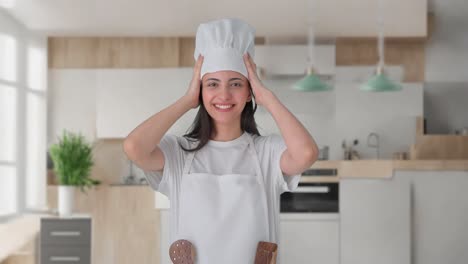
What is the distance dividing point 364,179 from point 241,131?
3.33 meters

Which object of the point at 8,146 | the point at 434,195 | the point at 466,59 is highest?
the point at 466,59

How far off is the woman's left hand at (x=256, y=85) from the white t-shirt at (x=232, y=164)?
0.47 feet

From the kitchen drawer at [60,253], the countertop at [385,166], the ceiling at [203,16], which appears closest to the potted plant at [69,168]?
the kitchen drawer at [60,253]

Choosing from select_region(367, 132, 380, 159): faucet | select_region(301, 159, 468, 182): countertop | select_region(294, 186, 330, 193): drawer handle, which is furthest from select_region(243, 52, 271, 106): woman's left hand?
select_region(367, 132, 380, 159): faucet

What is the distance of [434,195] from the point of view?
4977 mm

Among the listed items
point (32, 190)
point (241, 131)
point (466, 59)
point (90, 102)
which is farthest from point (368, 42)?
point (241, 131)

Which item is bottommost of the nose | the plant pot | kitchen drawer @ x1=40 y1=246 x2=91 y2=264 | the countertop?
kitchen drawer @ x1=40 y1=246 x2=91 y2=264

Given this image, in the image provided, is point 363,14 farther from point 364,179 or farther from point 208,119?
point 208,119

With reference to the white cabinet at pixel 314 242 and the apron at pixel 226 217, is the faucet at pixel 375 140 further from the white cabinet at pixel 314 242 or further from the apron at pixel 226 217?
the apron at pixel 226 217

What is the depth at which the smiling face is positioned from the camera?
68.4 inches

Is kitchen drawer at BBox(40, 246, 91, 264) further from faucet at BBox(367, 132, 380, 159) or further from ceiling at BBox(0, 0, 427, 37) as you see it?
faucet at BBox(367, 132, 380, 159)

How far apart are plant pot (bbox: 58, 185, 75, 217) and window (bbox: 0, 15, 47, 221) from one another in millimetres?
410

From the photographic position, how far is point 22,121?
6.19m

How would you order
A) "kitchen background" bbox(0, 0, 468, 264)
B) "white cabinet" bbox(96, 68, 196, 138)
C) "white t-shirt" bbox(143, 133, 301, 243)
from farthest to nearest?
"white cabinet" bbox(96, 68, 196, 138)
"kitchen background" bbox(0, 0, 468, 264)
"white t-shirt" bbox(143, 133, 301, 243)
